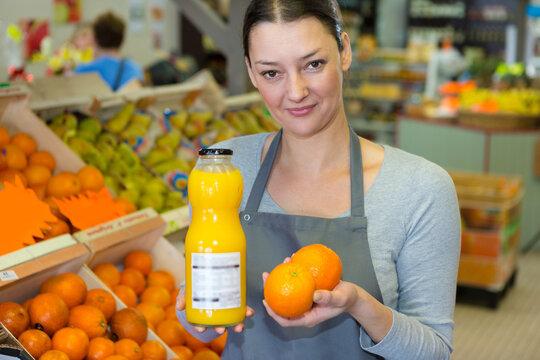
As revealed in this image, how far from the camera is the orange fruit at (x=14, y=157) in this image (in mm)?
2418

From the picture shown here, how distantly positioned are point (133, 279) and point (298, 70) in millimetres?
1249

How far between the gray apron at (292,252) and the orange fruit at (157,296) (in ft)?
2.56

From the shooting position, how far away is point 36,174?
2449 mm

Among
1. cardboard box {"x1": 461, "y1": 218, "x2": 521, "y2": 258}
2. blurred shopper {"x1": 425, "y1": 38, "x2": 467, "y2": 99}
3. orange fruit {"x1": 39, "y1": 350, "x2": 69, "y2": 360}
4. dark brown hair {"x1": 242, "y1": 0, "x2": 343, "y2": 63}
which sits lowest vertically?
cardboard box {"x1": 461, "y1": 218, "x2": 521, "y2": 258}

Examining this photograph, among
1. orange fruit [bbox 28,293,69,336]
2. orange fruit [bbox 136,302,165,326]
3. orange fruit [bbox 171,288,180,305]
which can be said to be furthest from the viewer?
orange fruit [bbox 171,288,180,305]

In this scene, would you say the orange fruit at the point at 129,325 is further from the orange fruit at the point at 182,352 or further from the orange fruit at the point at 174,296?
the orange fruit at the point at 174,296

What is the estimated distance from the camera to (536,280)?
18.2ft

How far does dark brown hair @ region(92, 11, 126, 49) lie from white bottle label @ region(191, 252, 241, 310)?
16.1 ft

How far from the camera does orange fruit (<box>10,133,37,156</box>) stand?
253 cm

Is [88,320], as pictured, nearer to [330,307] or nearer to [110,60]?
[330,307]

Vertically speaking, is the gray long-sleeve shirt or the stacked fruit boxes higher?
the gray long-sleeve shirt

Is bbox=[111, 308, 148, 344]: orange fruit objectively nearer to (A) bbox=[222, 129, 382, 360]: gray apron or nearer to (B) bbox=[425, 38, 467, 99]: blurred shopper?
(A) bbox=[222, 129, 382, 360]: gray apron

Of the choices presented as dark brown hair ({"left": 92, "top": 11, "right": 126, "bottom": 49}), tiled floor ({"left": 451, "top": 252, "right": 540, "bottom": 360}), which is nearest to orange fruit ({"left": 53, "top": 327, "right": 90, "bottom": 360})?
tiled floor ({"left": 451, "top": 252, "right": 540, "bottom": 360})

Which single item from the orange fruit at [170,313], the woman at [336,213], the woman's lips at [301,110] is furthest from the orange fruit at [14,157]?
the woman's lips at [301,110]
